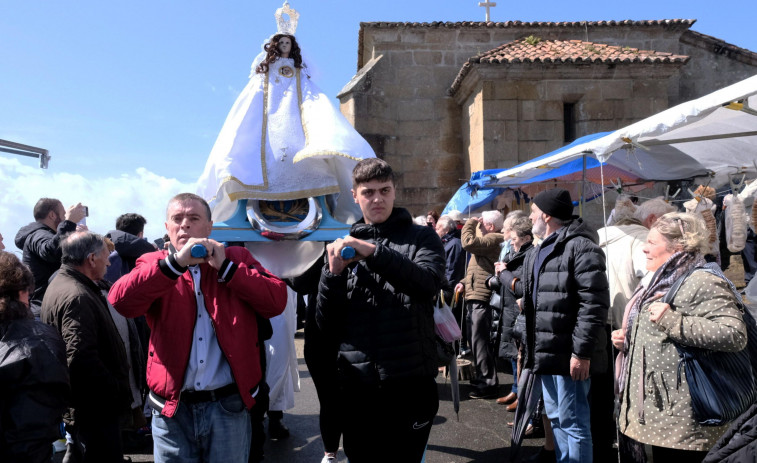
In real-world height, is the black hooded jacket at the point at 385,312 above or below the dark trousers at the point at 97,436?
above

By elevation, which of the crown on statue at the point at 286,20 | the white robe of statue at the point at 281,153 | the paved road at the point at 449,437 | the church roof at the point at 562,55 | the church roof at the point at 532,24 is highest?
the church roof at the point at 532,24

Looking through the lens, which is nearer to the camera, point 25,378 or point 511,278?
point 25,378

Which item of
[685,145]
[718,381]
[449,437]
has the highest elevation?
[685,145]

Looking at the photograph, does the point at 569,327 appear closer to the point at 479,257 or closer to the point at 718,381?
the point at 718,381

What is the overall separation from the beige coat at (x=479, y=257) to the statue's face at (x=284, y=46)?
2713mm

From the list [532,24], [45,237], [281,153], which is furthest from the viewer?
[532,24]

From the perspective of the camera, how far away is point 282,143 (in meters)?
3.82

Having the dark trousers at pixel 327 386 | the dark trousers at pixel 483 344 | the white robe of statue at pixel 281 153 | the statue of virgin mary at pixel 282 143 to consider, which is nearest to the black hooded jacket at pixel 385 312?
the dark trousers at pixel 327 386

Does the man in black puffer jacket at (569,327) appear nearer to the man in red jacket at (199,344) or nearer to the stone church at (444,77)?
the man in red jacket at (199,344)

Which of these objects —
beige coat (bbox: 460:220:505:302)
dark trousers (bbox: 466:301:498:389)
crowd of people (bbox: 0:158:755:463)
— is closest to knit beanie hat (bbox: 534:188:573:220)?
crowd of people (bbox: 0:158:755:463)

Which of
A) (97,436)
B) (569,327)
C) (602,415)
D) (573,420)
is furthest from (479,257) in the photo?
(97,436)

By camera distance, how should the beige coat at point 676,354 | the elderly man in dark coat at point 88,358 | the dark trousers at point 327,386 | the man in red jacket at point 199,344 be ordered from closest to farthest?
the man in red jacket at point 199,344, the beige coat at point 676,354, the dark trousers at point 327,386, the elderly man in dark coat at point 88,358

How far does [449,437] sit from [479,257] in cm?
210

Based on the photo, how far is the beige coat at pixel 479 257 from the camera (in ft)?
19.1
